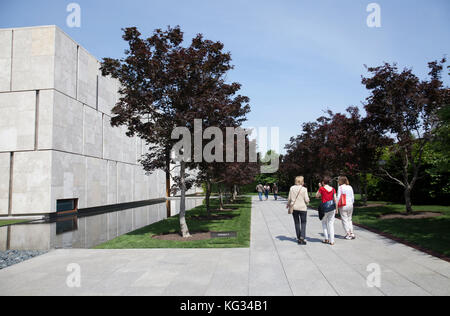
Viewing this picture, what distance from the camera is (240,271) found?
599 centimetres

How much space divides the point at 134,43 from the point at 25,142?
14.8 metres

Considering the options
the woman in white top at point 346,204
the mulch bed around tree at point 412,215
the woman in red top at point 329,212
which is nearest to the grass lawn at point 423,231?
the mulch bed around tree at point 412,215

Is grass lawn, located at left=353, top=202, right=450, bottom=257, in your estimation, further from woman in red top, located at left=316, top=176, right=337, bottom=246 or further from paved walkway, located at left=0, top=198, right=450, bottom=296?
woman in red top, located at left=316, top=176, right=337, bottom=246

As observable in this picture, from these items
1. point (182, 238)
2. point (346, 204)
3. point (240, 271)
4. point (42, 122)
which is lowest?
point (182, 238)

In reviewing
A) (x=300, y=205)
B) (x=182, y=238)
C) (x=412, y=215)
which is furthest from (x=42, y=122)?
(x=412, y=215)

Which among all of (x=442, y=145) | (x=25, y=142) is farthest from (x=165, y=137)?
(x=25, y=142)

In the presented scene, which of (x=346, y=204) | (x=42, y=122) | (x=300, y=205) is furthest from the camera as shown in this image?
(x=42, y=122)

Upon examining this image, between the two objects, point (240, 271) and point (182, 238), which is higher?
point (240, 271)

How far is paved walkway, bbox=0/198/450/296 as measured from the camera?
16.3 feet

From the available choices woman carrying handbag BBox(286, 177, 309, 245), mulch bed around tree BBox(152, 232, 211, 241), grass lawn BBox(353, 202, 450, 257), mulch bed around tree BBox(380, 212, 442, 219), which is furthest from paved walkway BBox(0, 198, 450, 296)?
mulch bed around tree BBox(380, 212, 442, 219)

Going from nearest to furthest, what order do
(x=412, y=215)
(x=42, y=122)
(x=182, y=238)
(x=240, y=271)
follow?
(x=240, y=271) → (x=182, y=238) → (x=412, y=215) → (x=42, y=122)

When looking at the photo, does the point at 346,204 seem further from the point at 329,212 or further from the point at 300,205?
the point at 300,205

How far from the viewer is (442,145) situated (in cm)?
1023

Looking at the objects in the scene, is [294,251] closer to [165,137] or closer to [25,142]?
[165,137]
